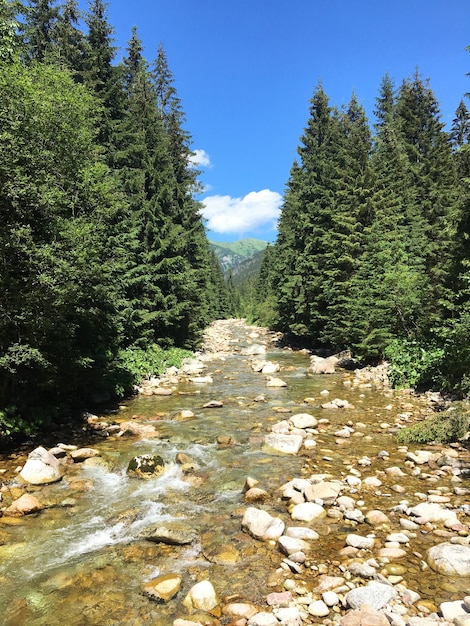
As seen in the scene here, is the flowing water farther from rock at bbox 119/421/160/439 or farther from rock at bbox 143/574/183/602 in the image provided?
rock at bbox 119/421/160/439

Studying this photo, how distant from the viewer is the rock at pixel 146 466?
8.23m

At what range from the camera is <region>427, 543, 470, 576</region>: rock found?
15.4ft

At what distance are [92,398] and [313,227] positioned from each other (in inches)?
743

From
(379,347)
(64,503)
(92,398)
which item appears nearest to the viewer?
(64,503)

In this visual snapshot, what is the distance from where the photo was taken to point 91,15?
20844mm

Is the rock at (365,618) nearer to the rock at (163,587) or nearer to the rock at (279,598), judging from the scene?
the rock at (279,598)

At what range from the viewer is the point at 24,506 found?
6590 mm

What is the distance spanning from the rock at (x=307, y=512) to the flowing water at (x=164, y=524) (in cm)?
16

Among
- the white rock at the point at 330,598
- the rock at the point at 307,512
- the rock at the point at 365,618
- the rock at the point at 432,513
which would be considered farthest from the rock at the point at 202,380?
the rock at the point at 365,618

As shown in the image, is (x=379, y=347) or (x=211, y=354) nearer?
(x=379, y=347)

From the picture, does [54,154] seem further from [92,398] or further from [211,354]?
[211,354]

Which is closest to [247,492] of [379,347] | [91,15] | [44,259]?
[44,259]

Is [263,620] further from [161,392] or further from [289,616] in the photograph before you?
[161,392]

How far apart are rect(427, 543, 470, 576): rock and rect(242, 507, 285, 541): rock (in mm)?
2038
